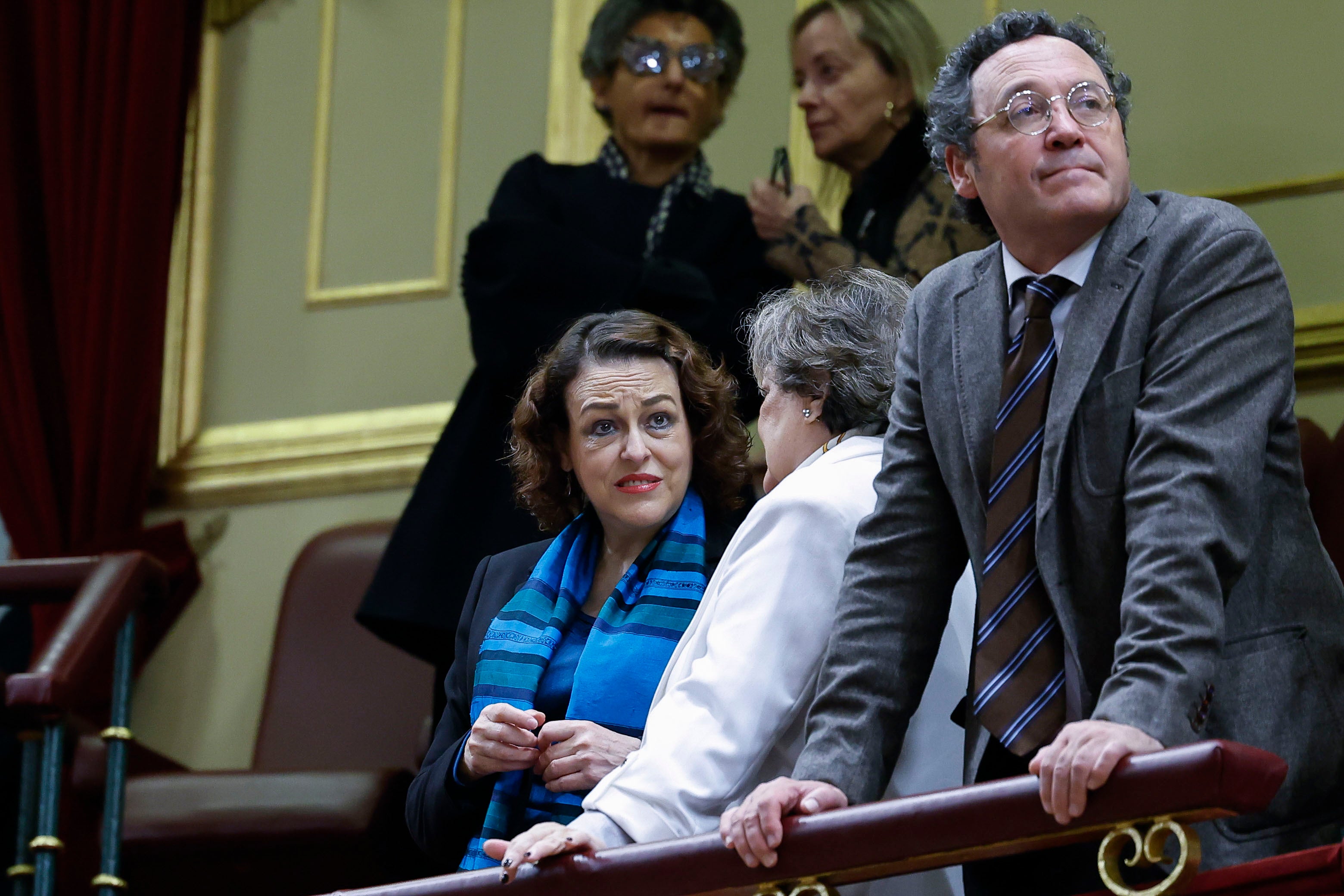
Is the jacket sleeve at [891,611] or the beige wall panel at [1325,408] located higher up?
the beige wall panel at [1325,408]

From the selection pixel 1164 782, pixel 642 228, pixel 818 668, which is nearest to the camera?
pixel 1164 782

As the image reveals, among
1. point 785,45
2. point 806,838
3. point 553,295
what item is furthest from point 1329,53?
point 806,838

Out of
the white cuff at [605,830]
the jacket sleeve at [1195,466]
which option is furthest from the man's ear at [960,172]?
the white cuff at [605,830]

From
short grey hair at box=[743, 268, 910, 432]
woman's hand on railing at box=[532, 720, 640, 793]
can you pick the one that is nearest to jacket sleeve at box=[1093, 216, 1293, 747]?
short grey hair at box=[743, 268, 910, 432]

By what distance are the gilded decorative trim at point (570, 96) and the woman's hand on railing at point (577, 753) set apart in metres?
2.74

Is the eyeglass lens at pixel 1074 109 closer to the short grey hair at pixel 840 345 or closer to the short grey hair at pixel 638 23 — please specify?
the short grey hair at pixel 840 345

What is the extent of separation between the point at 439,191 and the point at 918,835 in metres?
3.80

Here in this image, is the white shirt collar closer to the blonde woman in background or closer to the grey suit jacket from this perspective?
the grey suit jacket

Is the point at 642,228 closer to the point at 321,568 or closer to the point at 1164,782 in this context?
the point at 321,568

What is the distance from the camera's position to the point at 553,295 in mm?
3672

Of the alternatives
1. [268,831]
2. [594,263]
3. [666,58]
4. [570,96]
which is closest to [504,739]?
[268,831]

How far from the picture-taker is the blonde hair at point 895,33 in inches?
153

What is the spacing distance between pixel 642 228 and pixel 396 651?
1310 mm

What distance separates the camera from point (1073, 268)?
82.0 inches
